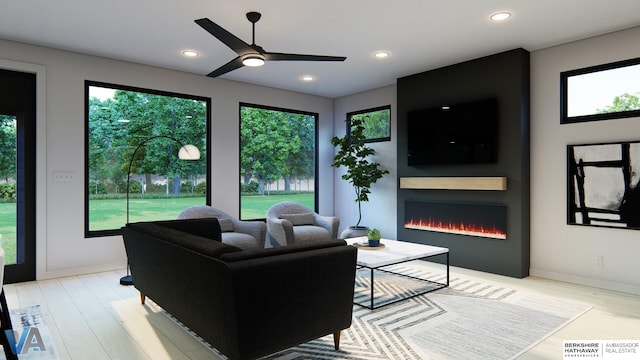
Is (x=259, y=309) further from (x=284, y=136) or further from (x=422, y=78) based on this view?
(x=284, y=136)

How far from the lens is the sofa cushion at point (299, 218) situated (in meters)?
5.37

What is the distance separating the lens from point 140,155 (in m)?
5.12

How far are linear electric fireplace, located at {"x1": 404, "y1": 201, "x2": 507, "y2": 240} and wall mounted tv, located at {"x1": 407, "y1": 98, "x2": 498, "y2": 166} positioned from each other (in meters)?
0.58

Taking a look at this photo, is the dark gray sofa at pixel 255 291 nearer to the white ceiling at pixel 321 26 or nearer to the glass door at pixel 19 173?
the white ceiling at pixel 321 26

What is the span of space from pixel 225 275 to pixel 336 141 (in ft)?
14.5

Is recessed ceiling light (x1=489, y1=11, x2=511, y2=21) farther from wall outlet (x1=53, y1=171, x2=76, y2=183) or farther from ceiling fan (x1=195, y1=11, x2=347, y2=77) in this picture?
wall outlet (x1=53, y1=171, x2=76, y2=183)

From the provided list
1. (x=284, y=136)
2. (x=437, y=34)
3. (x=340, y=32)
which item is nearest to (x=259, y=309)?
(x=340, y=32)

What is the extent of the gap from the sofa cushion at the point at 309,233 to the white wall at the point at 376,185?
138cm

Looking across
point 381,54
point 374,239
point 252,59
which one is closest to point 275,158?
point 381,54

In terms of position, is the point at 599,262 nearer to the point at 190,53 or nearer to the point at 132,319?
the point at 132,319

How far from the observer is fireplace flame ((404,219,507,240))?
461 cm

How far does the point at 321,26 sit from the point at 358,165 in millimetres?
2748

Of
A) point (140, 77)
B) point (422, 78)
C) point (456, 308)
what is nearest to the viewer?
point (456, 308)

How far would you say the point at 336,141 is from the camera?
616 centimetres
